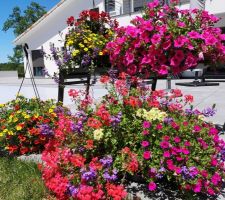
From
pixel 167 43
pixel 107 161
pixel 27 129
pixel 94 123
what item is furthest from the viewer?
pixel 27 129

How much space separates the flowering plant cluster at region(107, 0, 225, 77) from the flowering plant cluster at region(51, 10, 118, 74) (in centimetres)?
113

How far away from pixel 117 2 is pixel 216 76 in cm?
890

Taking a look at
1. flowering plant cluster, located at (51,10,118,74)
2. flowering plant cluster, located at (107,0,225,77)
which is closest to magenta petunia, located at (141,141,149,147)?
Result: flowering plant cluster, located at (107,0,225,77)

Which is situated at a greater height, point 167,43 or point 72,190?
point 167,43

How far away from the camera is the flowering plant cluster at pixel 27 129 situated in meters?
4.81

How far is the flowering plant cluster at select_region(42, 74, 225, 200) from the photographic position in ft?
10.3

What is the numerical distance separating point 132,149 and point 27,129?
2.06 m

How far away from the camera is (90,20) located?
19.5ft

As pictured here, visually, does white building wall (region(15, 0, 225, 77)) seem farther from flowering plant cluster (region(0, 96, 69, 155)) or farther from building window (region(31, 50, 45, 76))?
flowering plant cluster (region(0, 96, 69, 155))

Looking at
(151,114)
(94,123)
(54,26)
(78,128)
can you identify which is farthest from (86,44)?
(54,26)

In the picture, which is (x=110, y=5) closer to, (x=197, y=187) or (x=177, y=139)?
(x=177, y=139)

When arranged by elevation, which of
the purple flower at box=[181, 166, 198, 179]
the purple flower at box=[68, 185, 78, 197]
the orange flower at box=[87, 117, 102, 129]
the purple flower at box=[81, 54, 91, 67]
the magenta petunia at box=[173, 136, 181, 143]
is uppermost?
the purple flower at box=[81, 54, 91, 67]

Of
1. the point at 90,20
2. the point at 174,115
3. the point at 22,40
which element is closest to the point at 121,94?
the point at 174,115

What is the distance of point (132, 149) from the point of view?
346cm
